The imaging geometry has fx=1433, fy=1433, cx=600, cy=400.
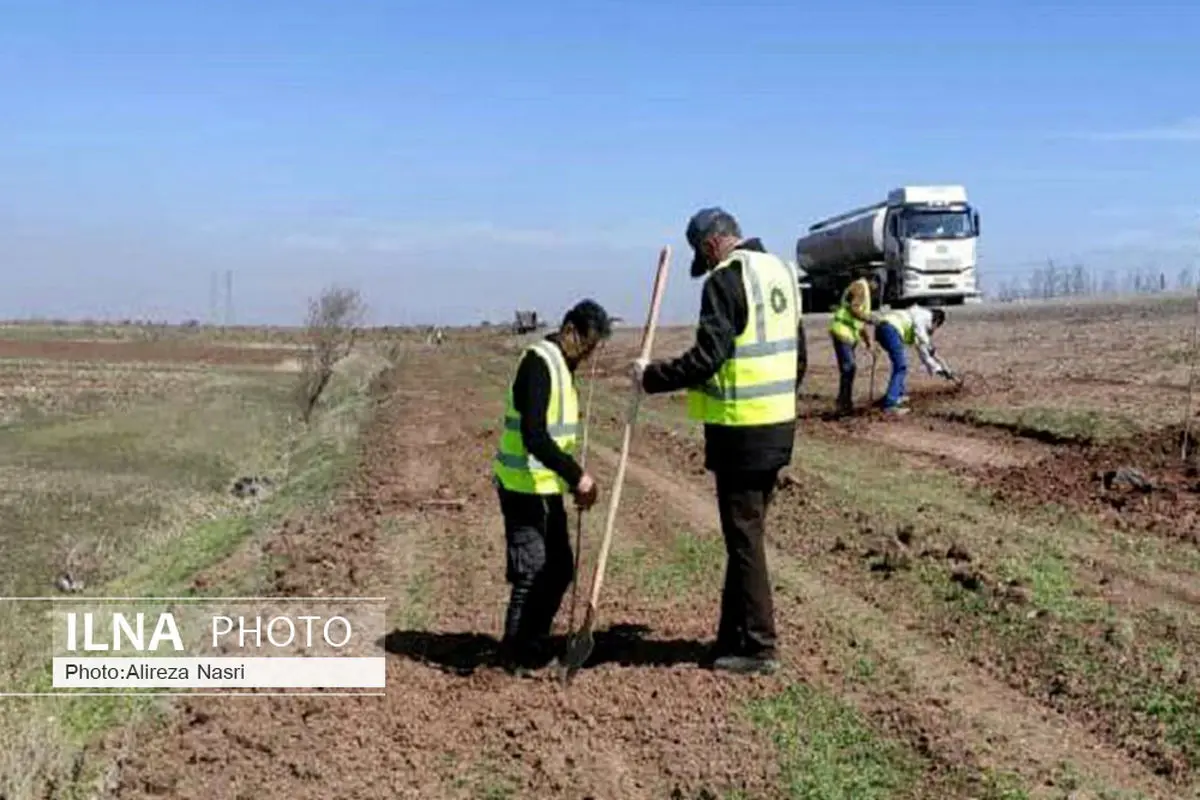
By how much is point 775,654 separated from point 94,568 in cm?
1050

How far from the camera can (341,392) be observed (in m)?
40.6

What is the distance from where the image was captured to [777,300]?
6.78 metres

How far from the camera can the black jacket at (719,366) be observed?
667 centimetres

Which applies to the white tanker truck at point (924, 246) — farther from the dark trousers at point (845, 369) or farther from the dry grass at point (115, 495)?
the dark trousers at point (845, 369)

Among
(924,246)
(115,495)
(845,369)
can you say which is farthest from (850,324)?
(924,246)

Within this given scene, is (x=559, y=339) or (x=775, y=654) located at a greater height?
(x=559, y=339)

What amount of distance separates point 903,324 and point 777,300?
1282 cm

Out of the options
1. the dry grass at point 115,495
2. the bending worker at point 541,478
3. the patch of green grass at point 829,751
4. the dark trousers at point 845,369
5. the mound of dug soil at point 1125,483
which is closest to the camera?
the patch of green grass at point 829,751

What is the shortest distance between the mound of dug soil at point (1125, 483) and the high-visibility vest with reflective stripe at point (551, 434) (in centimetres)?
513

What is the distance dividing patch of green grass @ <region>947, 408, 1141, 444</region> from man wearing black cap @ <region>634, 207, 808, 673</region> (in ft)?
30.4

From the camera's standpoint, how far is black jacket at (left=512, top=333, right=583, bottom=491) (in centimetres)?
699

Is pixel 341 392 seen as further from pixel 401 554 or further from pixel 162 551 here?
pixel 401 554

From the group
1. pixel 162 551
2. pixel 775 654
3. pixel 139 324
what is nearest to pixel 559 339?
pixel 775 654

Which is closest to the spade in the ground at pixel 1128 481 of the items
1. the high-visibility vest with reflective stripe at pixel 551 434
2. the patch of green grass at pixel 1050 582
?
the patch of green grass at pixel 1050 582
